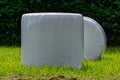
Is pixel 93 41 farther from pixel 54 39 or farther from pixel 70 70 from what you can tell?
pixel 70 70

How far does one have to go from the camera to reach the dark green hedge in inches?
572

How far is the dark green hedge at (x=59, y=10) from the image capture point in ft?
47.7

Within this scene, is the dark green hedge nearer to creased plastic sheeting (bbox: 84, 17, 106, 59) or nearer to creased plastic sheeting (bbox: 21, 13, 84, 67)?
creased plastic sheeting (bbox: 84, 17, 106, 59)

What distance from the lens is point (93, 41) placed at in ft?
36.2

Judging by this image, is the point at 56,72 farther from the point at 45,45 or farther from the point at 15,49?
the point at 15,49

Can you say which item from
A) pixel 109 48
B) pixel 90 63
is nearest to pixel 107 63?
pixel 90 63

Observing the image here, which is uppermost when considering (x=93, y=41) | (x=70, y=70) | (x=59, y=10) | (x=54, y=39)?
(x=54, y=39)

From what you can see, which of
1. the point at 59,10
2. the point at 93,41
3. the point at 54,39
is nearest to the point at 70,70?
the point at 54,39

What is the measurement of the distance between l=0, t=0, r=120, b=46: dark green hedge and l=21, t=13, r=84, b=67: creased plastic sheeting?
5.51 metres

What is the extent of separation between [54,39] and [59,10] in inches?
234

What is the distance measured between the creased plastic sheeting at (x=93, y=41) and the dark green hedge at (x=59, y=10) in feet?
11.3

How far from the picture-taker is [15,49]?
13352 mm

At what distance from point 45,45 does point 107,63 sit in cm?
172

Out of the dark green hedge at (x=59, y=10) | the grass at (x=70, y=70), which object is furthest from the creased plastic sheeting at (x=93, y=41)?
the dark green hedge at (x=59, y=10)
